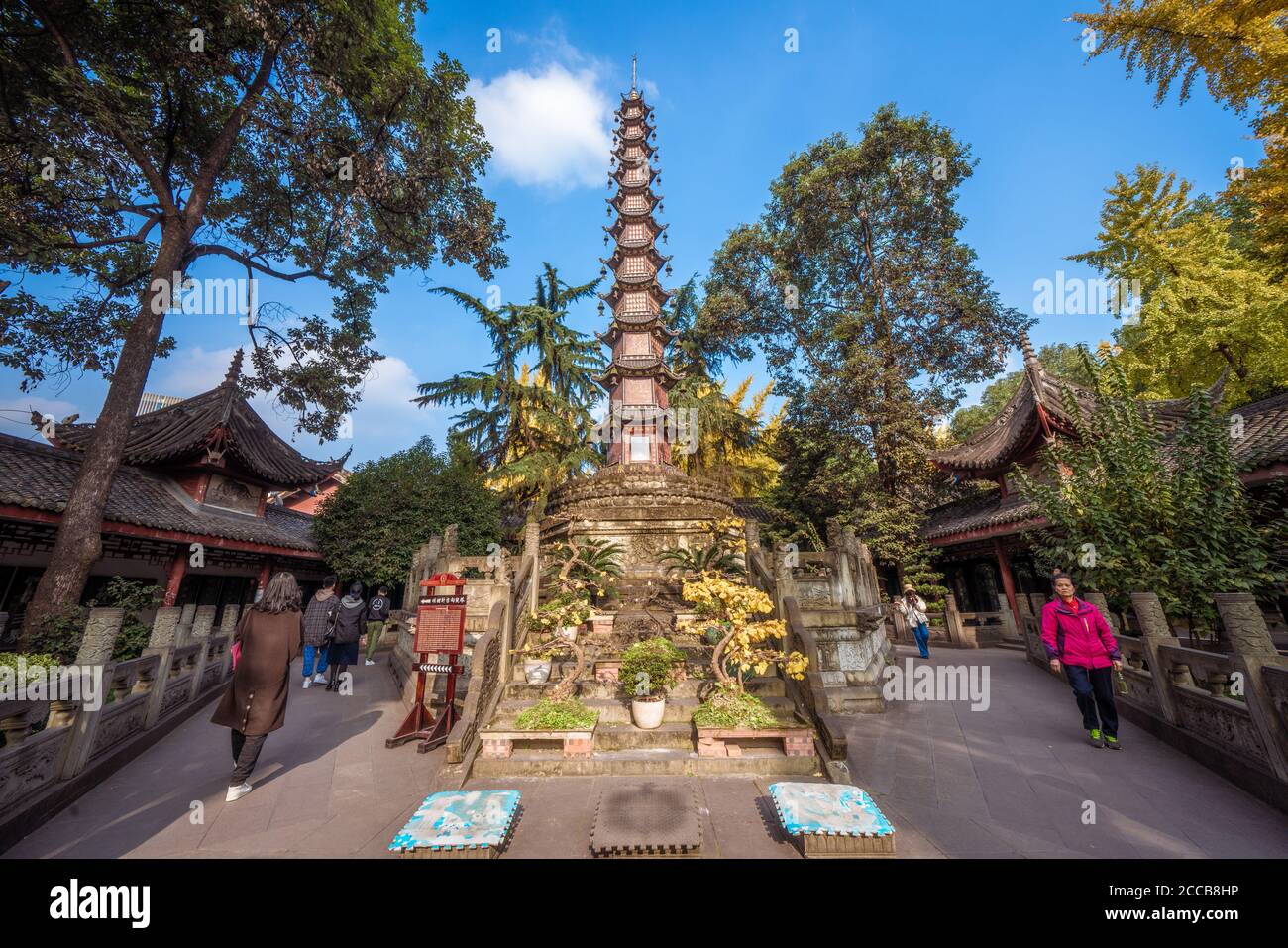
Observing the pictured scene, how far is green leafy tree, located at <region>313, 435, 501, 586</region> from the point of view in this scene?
13.9m

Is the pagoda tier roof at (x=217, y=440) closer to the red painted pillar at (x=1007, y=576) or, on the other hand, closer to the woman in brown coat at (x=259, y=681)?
the woman in brown coat at (x=259, y=681)

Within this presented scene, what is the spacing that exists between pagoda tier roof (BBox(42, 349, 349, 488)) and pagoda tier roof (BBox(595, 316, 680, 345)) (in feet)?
31.7

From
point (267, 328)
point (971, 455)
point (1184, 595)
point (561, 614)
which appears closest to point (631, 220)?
point (267, 328)

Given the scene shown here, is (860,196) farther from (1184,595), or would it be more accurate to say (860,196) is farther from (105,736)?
(105,736)

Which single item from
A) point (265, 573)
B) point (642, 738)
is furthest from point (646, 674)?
point (265, 573)

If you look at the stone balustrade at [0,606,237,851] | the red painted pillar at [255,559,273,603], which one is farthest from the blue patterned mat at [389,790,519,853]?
the red painted pillar at [255,559,273,603]

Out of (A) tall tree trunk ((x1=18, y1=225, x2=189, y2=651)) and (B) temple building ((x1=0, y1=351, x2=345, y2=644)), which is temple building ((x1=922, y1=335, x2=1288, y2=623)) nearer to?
(A) tall tree trunk ((x1=18, y1=225, x2=189, y2=651))

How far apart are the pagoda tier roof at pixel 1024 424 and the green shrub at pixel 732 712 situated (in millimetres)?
11014

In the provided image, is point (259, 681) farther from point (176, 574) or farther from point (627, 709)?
point (176, 574)

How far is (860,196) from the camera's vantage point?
17047mm

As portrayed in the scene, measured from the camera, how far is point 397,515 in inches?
564

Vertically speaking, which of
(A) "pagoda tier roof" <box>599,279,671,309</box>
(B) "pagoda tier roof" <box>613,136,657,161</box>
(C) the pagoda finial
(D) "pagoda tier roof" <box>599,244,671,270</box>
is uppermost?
(B) "pagoda tier roof" <box>613,136,657,161</box>

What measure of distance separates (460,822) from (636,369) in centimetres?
1463
